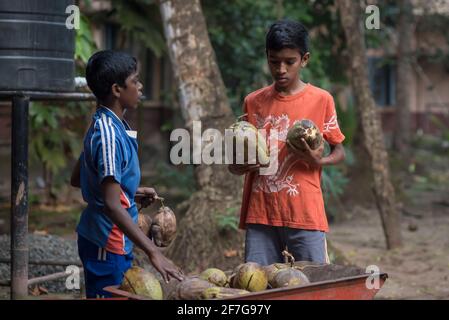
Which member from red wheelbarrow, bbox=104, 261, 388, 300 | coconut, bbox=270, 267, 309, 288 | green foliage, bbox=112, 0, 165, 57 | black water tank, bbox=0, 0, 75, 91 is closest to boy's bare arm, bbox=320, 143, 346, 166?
red wheelbarrow, bbox=104, 261, 388, 300

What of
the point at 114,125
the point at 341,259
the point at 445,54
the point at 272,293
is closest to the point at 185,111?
the point at 341,259

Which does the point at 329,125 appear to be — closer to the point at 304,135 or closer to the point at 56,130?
the point at 304,135

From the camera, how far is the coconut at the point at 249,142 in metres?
4.30

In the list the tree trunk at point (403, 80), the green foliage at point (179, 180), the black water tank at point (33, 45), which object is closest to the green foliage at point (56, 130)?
the green foliage at point (179, 180)

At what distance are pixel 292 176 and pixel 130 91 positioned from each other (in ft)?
3.40

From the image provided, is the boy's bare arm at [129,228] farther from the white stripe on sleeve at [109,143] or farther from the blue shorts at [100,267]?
the blue shorts at [100,267]

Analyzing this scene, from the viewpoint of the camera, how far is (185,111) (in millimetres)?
7879

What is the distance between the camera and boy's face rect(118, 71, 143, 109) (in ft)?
13.0

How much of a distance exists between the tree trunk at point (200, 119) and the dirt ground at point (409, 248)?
4.77ft

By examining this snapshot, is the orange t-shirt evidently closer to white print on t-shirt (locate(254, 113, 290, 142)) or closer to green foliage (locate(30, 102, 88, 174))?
white print on t-shirt (locate(254, 113, 290, 142))

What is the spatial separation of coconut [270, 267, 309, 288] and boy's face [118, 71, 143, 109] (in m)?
1.00

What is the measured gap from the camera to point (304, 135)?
4.26 meters

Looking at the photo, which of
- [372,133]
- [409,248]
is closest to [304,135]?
[372,133]
